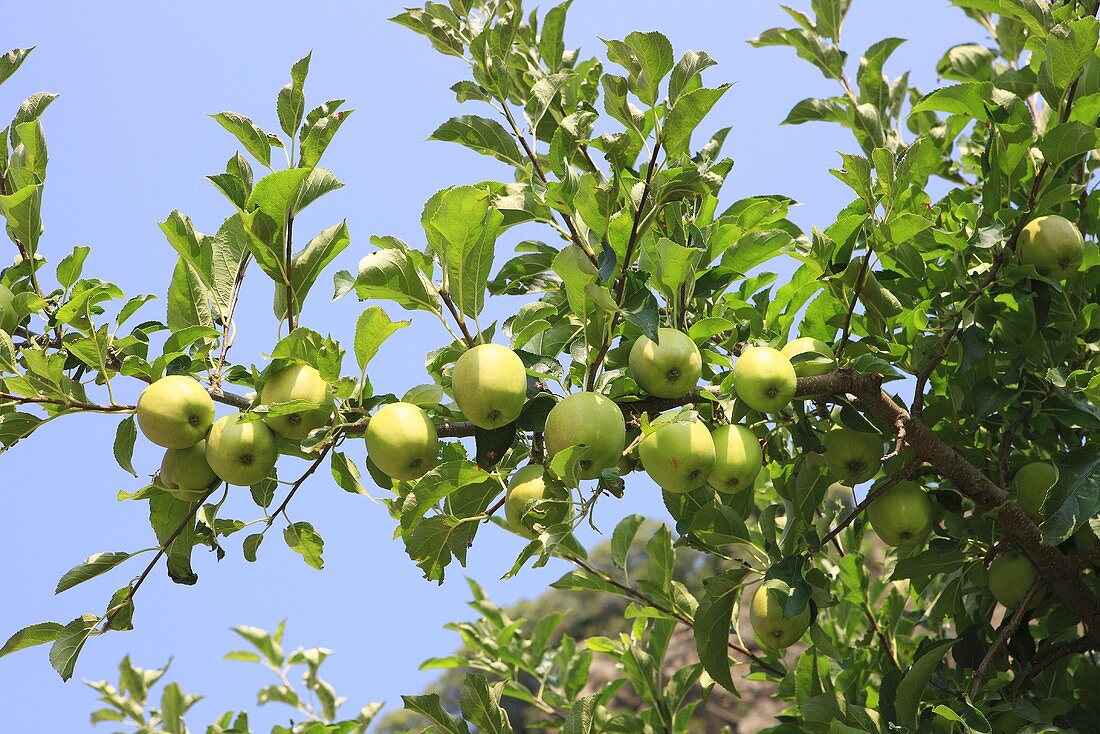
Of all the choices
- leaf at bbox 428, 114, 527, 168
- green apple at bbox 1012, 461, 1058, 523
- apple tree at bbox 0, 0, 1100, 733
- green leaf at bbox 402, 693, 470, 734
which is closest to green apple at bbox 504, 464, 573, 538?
apple tree at bbox 0, 0, 1100, 733

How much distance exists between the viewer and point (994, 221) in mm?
2648

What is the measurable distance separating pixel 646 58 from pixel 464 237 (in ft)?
1.83

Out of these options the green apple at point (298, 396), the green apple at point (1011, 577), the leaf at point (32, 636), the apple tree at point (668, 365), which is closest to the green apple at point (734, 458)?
the apple tree at point (668, 365)

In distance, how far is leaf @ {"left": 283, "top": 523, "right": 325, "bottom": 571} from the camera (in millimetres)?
2266

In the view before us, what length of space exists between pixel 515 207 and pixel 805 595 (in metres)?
1.16

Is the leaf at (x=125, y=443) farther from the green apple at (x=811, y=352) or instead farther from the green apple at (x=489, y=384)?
the green apple at (x=811, y=352)

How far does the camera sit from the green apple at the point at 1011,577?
2.75 meters

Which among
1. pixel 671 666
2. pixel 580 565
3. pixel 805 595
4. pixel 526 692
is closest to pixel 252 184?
pixel 805 595

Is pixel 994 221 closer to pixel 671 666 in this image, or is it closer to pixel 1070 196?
pixel 1070 196

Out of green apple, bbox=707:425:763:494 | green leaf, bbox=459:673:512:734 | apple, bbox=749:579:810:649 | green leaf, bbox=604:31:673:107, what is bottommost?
apple, bbox=749:579:810:649

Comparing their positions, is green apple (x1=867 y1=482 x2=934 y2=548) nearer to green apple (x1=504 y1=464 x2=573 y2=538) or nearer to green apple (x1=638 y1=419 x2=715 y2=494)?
green apple (x1=638 y1=419 x2=715 y2=494)

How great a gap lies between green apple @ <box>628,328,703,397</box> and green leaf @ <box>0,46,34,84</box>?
165cm

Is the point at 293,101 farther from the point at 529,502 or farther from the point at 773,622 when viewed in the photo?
the point at 773,622

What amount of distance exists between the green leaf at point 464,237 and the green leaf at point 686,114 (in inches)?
15.7
